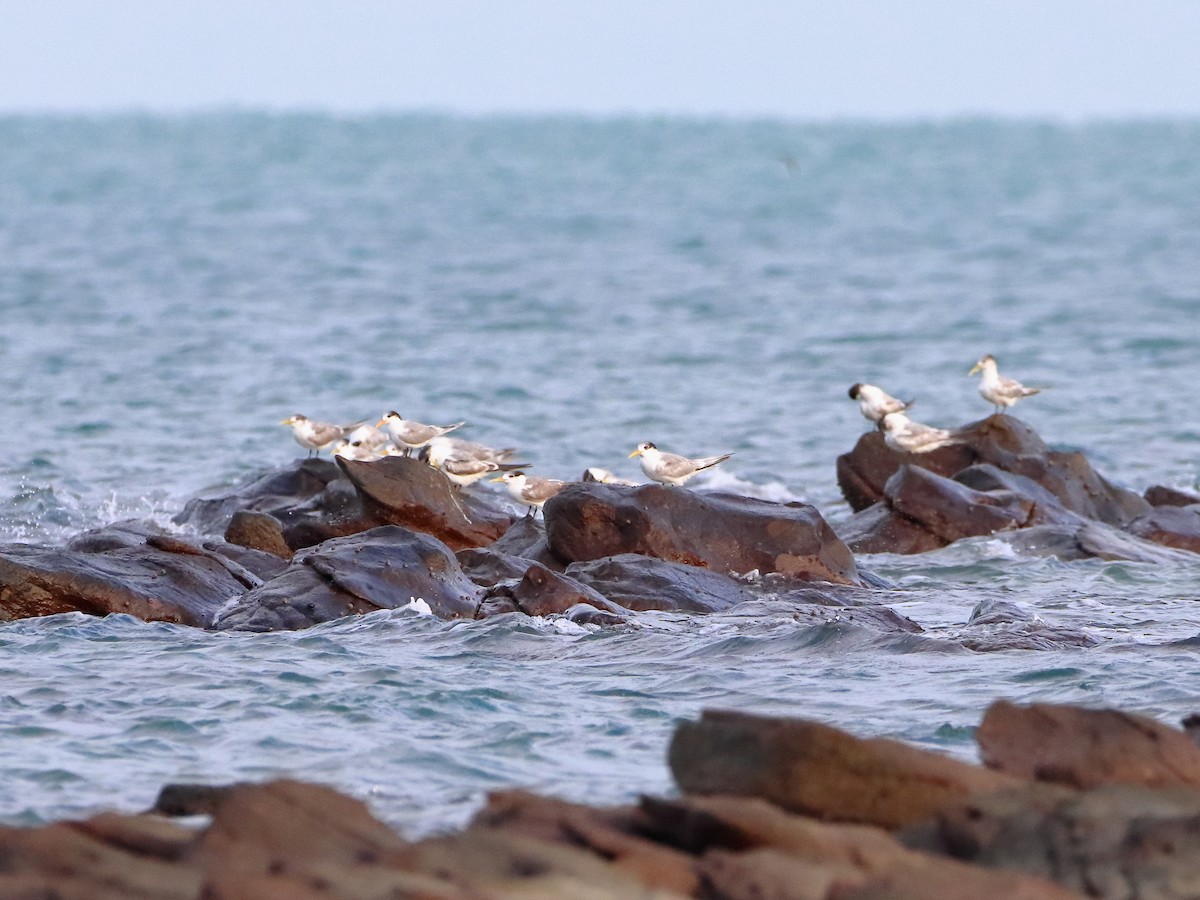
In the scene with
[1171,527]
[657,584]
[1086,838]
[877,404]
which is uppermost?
[1086,838]

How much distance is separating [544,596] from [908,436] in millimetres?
5665

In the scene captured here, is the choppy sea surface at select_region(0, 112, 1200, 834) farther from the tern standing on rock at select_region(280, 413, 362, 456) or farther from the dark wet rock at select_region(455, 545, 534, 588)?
the tern standing on rock at select_region(280, 413, 362, 456)

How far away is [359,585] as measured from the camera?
11.5 meters

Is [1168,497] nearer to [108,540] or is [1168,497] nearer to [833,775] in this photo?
[108,540]

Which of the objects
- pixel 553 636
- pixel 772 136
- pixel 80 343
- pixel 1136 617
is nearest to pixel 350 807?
pixel 553 636

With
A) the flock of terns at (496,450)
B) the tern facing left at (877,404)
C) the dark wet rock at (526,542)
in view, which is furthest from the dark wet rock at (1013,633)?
the tern facing left at (877,404)

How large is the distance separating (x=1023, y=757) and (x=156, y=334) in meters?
25.2

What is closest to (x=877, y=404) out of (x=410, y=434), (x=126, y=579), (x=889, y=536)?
(x=889, y=536)

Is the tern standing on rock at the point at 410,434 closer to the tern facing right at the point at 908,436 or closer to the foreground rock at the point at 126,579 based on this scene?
the foreground rock at the point at 126,579

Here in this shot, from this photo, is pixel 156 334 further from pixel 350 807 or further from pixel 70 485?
pixel 350 807

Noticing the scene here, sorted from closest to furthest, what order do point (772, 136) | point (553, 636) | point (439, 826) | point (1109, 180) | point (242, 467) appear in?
point (439, 826) → point (553, 636) → point (242, 467) → point (1109, 180) → point (772, 136)

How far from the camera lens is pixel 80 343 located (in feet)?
94.6

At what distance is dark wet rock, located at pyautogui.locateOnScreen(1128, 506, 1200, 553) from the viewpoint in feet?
49.8

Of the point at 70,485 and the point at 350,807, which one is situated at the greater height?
the point at 350,807
